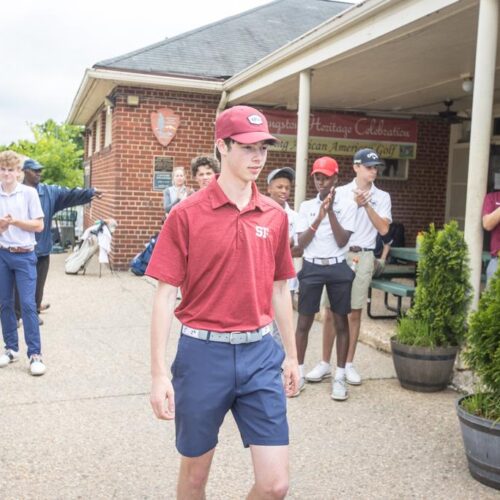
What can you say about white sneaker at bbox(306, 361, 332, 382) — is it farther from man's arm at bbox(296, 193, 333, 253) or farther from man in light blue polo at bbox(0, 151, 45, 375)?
man in light blue polo at bbox(0, 151, 45, 375)

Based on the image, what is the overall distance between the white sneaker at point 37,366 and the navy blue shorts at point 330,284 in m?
2.20

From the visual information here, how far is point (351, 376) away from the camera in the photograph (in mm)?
5422

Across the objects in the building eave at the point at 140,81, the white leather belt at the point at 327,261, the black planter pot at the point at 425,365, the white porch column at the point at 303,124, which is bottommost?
the black planter pot at the point at 425,365

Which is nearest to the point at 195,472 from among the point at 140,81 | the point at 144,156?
the point at 140,81

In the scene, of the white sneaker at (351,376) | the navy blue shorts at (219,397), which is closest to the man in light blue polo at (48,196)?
the white sneaker at (351,376)

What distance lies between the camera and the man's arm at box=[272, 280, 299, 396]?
2.79 meters

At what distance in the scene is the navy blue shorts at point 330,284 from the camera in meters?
5.05

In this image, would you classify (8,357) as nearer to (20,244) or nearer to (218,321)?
(20,244)

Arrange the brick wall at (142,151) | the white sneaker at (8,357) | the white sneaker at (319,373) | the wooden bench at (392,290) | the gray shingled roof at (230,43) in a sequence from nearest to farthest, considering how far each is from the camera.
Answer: the white sneaker at (319,373) → the white sneaker at (8,357) → the wooden bench at (392,290) → the gray shingled roof at (230,43) → the brick wall at (142,151)

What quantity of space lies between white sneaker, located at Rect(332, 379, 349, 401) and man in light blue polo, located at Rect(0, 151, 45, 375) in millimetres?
2354

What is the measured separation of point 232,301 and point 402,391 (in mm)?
3168

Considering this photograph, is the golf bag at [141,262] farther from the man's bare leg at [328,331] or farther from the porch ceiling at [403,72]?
the man's bare leg at [328,331]

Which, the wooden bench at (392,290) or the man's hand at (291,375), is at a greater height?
the man's hand at (291,375)

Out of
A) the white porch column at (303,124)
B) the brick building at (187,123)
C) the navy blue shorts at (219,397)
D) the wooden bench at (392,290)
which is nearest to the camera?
the navy blue shorts at (219,397)
